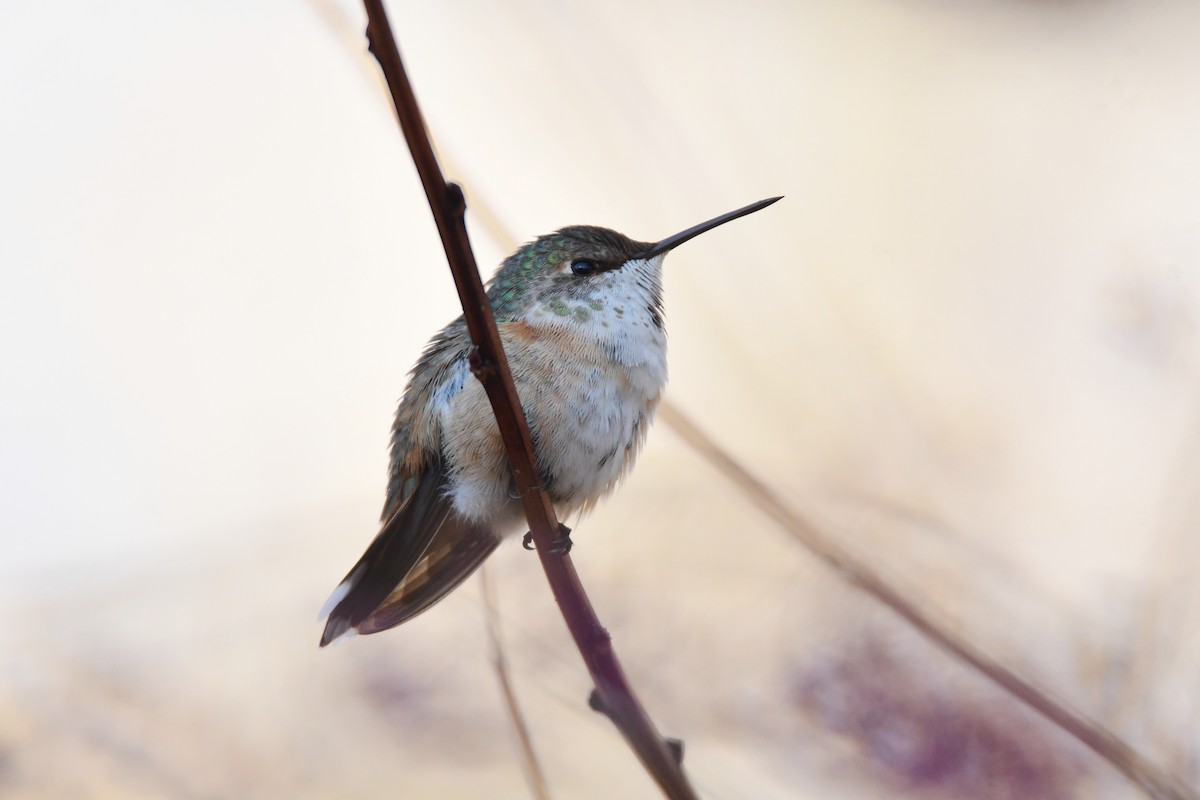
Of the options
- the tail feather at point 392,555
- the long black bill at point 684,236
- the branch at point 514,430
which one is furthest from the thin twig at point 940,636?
the tail feather at point 392,555

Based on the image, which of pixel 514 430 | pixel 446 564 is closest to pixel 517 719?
pixel 514 430

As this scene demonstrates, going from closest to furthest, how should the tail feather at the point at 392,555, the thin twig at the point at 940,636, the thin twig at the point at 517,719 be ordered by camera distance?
1. the thin twig at the point at 940,636
2. the thin twig at the point at 517,719
3. the tail feather at the point at 392,555

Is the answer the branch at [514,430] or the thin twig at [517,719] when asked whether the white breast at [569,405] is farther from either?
the branch at [514,430]

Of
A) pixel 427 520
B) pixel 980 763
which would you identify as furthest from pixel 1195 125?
pixel 427 520

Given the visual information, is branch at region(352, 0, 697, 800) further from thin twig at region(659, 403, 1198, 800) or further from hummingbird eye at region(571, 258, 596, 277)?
hummingbird eye at region(571, 258, 596, 277)

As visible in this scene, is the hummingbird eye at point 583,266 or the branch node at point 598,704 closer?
the branch node at point 598,704

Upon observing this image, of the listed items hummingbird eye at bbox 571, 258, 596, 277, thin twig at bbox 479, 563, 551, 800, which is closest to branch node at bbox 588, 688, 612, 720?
thin twig at bbox 479, 563, 551, 800

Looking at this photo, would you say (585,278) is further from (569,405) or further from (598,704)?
(598,704)
